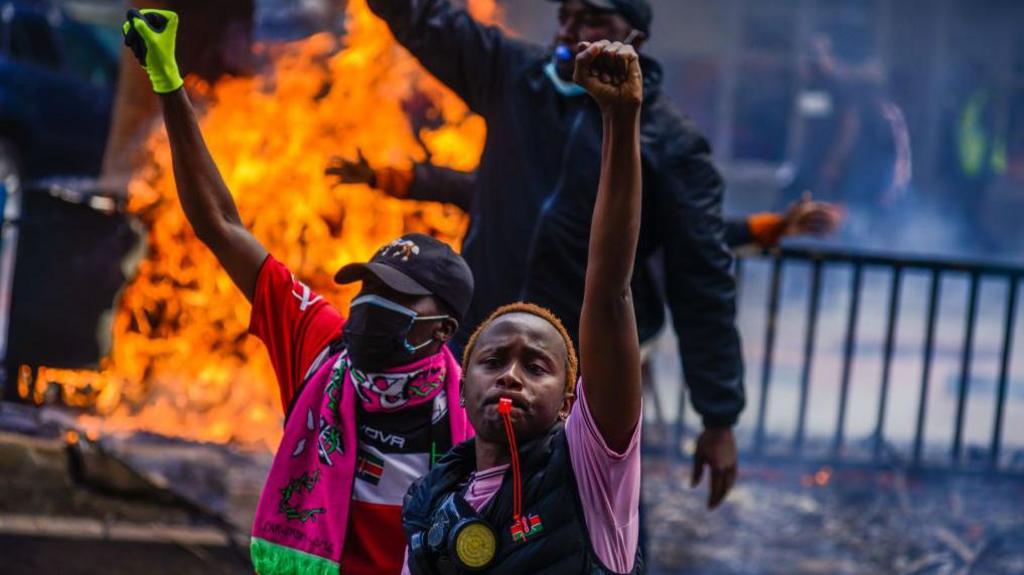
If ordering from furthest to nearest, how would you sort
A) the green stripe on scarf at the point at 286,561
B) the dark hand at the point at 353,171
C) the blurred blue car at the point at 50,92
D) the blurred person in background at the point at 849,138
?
1. the blurred person in background at the point at 849,138
2. the blurred blue car at the point at 50,92
3. the dark hand at the point at 353,171
4. the green stripe on scarf at the point at 286,561

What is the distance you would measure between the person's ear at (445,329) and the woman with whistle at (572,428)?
1.37ft

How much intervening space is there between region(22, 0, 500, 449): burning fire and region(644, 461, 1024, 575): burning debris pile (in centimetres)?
169

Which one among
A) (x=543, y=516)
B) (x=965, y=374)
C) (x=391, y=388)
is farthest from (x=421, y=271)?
(x=965, y=374)

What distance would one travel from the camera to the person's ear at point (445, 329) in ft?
9.70

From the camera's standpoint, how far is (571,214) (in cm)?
382

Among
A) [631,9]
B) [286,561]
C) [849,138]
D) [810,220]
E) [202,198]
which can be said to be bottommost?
[849,138]

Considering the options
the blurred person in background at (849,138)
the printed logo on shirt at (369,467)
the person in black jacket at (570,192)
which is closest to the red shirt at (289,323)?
the printed logo on shirt at (369,467)

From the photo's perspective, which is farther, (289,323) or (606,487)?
(289,323)

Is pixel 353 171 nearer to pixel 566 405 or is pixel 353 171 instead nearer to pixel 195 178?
pixel 195 178

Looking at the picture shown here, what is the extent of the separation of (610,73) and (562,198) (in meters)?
1.49

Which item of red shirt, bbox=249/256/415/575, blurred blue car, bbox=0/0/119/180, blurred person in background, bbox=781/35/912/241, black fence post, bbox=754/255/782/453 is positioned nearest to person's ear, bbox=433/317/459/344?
red shirt, bbox=249/256/415/575

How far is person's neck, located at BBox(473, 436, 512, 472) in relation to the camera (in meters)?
2.51

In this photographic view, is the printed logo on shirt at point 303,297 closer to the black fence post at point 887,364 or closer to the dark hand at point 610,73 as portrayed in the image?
the dark hand at point 610,73

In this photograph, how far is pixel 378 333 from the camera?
2.86 m
